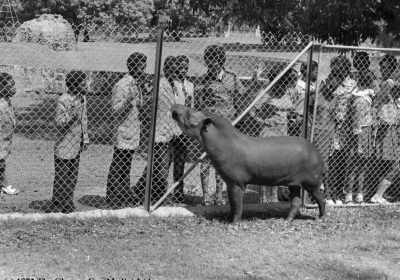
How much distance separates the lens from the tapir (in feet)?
21.9

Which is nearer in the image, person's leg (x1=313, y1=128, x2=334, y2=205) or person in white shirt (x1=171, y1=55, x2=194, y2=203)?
person in white shirt (x1=171, y1=55, x2=194, y2=203)

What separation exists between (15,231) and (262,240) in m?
2.41

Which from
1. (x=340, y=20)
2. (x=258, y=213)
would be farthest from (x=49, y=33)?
(x=258, y=213)

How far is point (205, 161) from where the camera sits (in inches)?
307

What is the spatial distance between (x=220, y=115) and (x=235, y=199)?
1.25 meters

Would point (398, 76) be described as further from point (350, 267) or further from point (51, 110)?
point (51, 110)

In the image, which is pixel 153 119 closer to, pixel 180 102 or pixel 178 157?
pixel 180 102

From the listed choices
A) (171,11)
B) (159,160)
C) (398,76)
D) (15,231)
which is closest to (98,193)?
(159,160)

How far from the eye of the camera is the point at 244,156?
→ 22.1ft

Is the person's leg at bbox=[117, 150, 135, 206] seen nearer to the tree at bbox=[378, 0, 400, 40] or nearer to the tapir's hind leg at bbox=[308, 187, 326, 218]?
the tapir's hind leg at bbox=[308, 187, 326, 218]

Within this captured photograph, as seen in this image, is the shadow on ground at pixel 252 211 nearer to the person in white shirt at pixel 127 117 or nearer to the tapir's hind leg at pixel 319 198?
the tapir's hind leg at pixel 319 198

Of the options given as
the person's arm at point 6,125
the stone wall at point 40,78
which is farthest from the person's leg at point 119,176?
the stone wall at point 40,78

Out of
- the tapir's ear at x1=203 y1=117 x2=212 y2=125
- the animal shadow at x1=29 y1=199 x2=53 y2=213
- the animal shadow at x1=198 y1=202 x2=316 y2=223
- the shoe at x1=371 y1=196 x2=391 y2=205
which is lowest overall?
the animal shadow at x1=29 y1=199 x2=53 y2=213

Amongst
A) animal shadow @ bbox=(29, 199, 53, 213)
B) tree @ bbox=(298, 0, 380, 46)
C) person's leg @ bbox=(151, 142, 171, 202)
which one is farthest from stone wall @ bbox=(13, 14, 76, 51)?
person's leg @ bbox=(151, 142, 171, 202)
